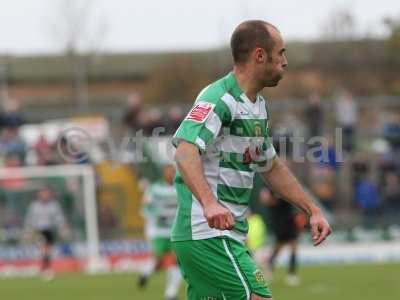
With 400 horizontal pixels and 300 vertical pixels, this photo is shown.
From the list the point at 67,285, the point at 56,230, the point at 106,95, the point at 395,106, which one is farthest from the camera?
the point at 106,95

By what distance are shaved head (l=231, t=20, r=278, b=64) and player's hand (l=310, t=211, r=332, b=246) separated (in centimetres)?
107

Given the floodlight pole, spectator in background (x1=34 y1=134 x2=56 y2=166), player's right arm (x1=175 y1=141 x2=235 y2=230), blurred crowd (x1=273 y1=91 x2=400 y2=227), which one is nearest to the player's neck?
player's right arm (x1=175 y1=141 x2=235 y2=230)

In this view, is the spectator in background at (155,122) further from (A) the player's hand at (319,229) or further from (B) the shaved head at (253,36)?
(B) the shaved head at (253,36)

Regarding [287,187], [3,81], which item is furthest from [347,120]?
[3,81]

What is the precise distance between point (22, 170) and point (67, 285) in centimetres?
603

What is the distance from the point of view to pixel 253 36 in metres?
5.98

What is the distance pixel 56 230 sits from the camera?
73.9ft

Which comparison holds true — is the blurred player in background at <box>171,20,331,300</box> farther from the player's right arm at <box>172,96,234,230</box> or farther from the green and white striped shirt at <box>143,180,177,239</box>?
the green and white striped shirt at <box>143,180,177,239</box>

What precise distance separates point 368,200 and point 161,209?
817 centimetres

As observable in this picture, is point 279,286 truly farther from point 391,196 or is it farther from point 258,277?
point 258,277

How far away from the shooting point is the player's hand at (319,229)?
20.4 feet

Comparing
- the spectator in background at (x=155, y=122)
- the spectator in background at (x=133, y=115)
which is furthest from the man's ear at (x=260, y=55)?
the spectator in background at (x=133, y=115)

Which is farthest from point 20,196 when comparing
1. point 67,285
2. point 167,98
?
point 167,98

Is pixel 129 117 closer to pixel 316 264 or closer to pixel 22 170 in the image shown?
pixel 22 170
